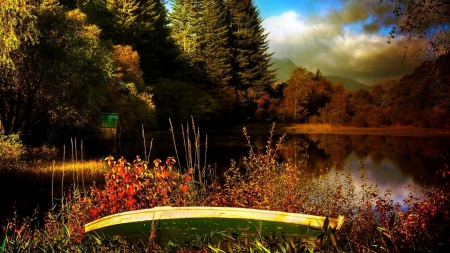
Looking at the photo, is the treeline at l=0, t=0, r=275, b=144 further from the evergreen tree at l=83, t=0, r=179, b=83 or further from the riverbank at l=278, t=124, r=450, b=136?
the riverbank at l=278, t=124, r=450, b=136

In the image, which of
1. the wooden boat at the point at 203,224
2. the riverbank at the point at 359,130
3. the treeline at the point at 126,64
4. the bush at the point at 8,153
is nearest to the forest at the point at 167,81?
the treeline at the point at 126,64

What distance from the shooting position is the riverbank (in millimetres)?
42572

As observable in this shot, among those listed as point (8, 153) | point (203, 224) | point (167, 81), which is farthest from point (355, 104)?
point (203, 224)

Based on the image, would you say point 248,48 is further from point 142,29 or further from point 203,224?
point 203,224

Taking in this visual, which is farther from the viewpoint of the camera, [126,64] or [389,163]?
[126,64]

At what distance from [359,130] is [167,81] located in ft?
75.5

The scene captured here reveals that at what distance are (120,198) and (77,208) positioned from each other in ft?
2.69

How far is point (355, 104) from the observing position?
175 feet

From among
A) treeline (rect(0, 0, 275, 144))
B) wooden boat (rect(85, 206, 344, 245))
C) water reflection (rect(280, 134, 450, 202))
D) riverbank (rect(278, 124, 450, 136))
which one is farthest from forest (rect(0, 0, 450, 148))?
wooden boat (rect(85, 206, 344, 245))

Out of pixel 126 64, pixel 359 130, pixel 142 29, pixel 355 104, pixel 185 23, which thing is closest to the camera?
pixel 126 64

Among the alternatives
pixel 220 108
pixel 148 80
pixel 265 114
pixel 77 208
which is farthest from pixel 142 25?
pixel 77 208

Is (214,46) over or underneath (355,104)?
over

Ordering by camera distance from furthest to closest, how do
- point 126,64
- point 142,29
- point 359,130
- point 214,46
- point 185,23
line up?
point 185,23
point 214,46
point 142,29
point 359,130
point 126,64

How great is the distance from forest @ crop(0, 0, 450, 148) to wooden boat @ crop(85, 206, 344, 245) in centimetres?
1236
